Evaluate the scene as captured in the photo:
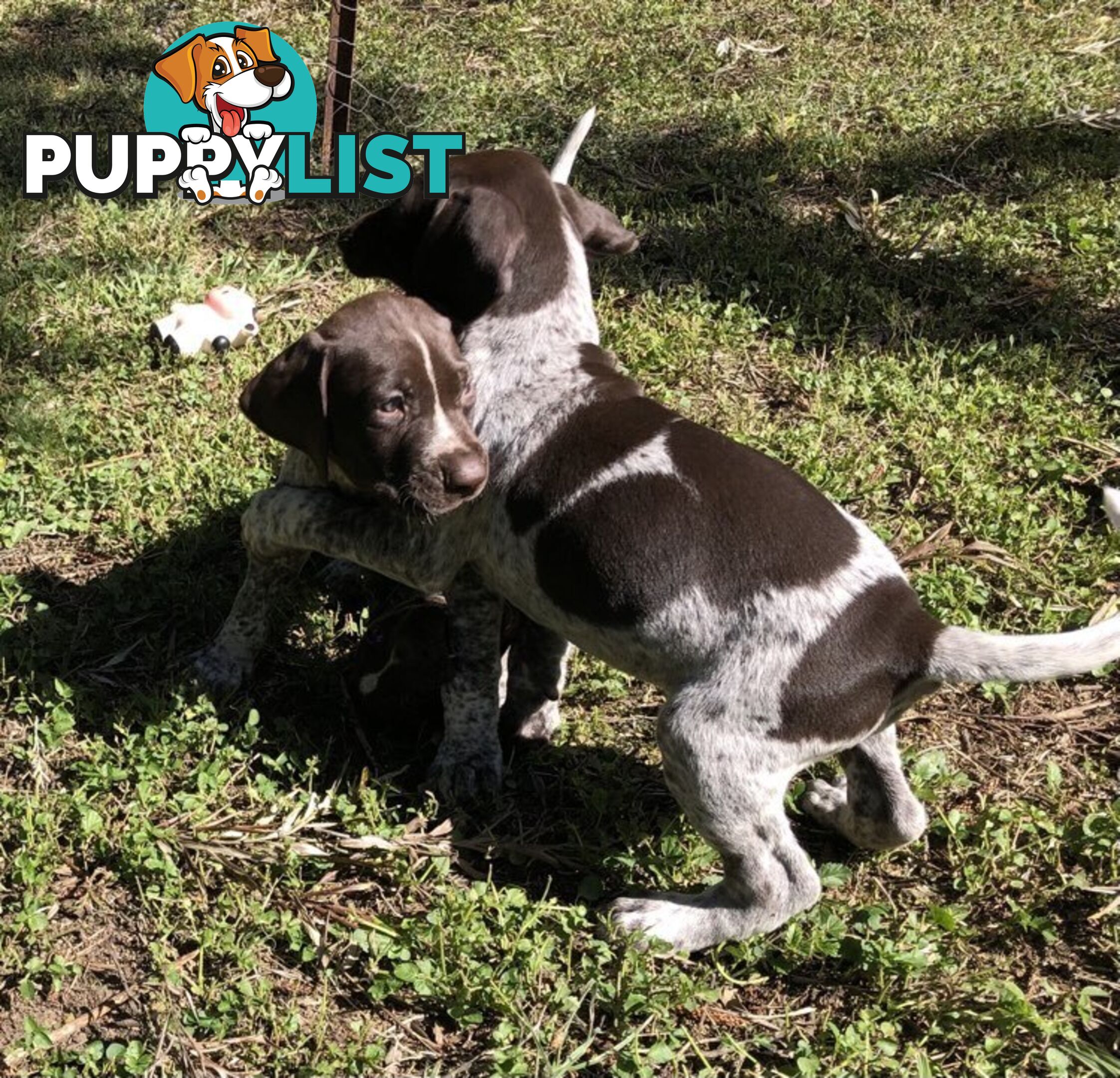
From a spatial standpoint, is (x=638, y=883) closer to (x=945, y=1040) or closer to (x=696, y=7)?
(x=945, y=1040)

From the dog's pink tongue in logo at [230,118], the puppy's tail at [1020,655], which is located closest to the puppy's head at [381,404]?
the puppy's tail at [1020,655]

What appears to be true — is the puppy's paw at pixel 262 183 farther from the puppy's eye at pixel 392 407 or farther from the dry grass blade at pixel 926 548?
the dry grass blade at pixel 926 548

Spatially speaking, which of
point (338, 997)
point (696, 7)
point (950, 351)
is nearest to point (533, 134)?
point (696, 7)

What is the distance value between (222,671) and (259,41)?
5.10 meters

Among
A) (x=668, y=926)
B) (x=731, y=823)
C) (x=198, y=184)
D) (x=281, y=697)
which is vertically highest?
(x=198, y=184)

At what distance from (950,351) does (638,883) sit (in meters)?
3.41

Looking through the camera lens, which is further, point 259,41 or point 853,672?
point 259,41

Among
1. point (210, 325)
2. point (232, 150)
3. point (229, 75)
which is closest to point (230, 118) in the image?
point (232, 150)

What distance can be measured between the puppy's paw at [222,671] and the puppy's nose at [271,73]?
423 cm

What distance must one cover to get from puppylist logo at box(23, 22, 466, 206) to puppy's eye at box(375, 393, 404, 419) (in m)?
3.32

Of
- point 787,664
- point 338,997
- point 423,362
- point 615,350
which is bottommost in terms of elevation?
point 338,997

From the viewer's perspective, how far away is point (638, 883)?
443 cm

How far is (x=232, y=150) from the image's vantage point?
24.8 ft

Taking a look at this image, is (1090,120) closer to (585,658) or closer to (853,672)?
(585,658)
